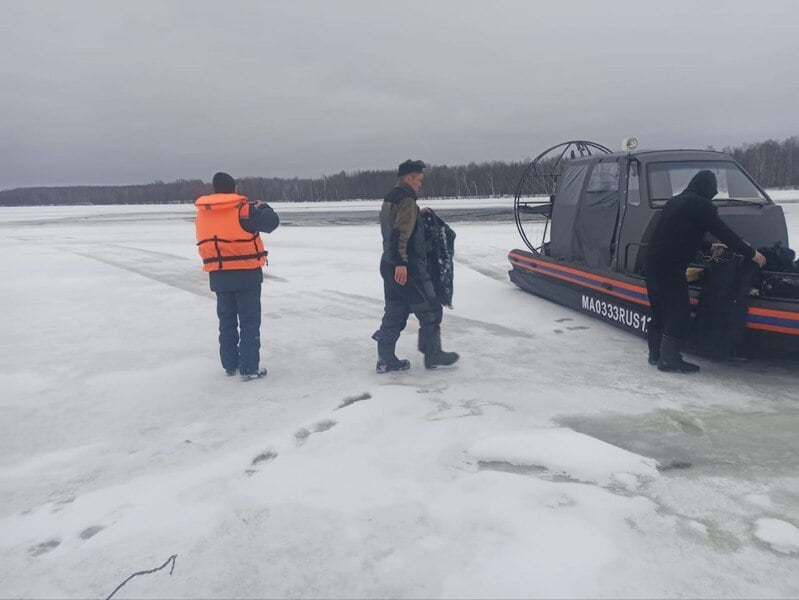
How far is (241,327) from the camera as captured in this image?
464 centimetres

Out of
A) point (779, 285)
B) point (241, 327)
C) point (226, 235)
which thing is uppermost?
point (226, 235)

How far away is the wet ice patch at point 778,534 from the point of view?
7.79ft

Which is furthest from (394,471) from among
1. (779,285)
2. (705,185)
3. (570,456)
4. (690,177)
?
(690,177)

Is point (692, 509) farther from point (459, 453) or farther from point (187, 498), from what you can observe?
point (187, 498)

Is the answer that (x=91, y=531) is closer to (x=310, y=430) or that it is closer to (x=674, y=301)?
(x=310, y=430)

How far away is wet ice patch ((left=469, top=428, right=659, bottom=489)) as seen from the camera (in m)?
2.98

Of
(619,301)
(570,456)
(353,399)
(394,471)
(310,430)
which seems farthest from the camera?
(619,301)

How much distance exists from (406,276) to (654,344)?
218 cm

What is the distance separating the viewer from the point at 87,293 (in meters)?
8.63

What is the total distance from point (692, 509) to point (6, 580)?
9.59ft

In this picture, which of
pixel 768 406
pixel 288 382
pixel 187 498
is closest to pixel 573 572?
pixel 187 498

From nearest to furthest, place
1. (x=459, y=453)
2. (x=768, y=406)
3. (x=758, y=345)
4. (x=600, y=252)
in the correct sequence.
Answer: (x=459, y=453)
(x=768, y=406)
(x=758, y=345)
(x=600, y=252)

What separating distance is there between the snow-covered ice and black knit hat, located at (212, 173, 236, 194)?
4.93 ft

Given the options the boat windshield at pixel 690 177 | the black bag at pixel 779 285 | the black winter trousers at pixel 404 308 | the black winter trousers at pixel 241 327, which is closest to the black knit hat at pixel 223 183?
the black winter trousers at pixel 241 327
